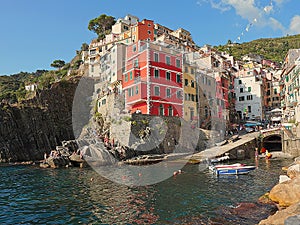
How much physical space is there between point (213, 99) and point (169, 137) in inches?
735

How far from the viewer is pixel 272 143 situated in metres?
54.5

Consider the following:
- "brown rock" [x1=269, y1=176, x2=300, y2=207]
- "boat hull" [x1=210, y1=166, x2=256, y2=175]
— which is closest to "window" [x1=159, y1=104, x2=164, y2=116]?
"boat hull" [x1=210, y1=166, x2=256, y2=175]

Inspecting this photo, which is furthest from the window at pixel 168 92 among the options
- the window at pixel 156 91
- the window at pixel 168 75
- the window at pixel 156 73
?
the window at pixel 156 73

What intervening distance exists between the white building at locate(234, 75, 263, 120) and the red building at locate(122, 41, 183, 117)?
96.0 ft

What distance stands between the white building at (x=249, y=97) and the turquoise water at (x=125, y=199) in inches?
1796

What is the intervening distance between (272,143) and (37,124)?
5414 centimetres

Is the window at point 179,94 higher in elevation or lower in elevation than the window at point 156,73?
lower

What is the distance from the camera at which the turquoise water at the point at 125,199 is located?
1552cm

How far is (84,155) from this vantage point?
41.6 meters

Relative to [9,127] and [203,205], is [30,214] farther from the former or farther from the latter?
[9,127]

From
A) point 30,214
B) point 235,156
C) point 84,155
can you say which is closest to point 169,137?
point 235,156

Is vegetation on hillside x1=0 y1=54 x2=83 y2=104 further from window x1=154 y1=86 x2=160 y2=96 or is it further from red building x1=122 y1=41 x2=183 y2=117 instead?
window x1=154 y1=86 x2=160 y2=96

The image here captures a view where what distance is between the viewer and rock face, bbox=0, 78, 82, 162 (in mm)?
61219

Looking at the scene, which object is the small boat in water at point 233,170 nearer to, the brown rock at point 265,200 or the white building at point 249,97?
the brown rock at point 265,200
